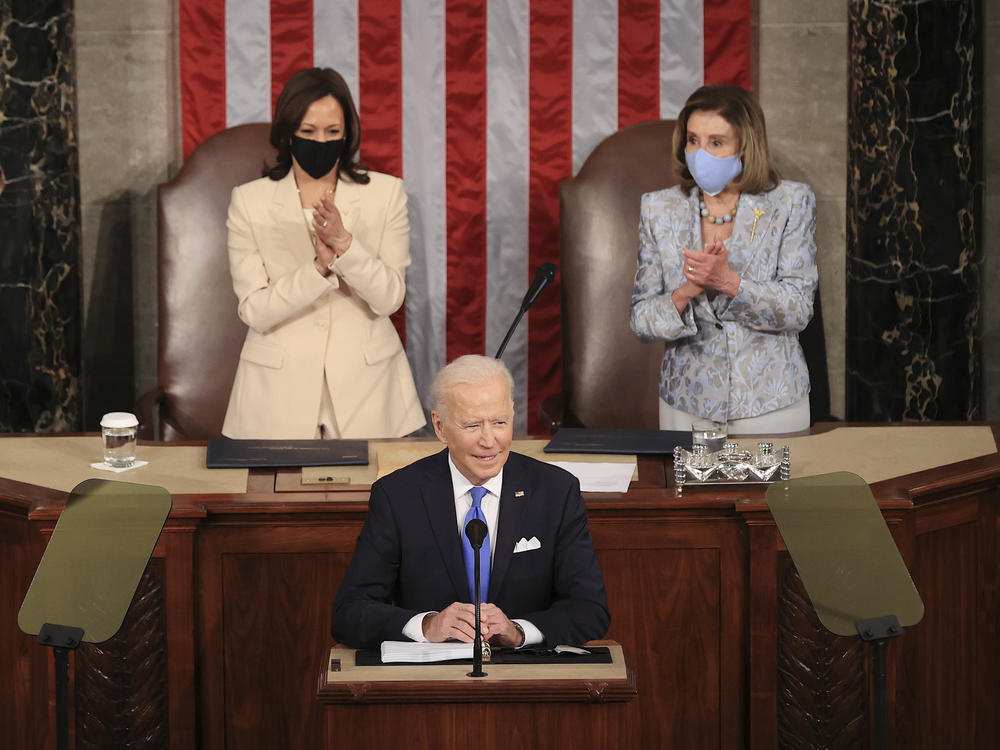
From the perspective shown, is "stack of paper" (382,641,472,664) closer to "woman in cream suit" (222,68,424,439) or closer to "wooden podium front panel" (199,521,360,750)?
"wooden podium front panel" (199,521,360,750)

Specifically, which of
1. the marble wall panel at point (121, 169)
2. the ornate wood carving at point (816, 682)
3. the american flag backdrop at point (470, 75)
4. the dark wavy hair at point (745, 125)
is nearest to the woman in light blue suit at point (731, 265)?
the dark wavy hair at point (745, 125)

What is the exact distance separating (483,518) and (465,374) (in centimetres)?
29

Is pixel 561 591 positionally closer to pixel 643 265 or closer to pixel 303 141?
pixel 643 265

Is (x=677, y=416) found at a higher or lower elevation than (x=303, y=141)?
lower

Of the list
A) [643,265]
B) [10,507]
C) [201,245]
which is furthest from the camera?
[201,245]

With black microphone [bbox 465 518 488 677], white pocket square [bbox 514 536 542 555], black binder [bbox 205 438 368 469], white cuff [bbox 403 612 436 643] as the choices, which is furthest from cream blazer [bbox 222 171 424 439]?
black microphone [bbox 465 518 488 677]

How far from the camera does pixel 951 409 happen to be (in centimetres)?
525

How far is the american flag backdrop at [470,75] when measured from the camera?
5.42 meters

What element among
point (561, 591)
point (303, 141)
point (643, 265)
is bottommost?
point (561, 591)

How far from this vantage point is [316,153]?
428cm

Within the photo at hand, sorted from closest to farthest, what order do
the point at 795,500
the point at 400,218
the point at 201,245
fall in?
the point at 795,500
the point at 400,218
the point at 201,245

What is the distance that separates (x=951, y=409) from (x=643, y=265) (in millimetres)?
1831

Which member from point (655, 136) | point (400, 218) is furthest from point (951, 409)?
point (400, 218)

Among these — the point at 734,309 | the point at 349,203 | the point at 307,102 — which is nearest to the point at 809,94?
the point at 734,309
